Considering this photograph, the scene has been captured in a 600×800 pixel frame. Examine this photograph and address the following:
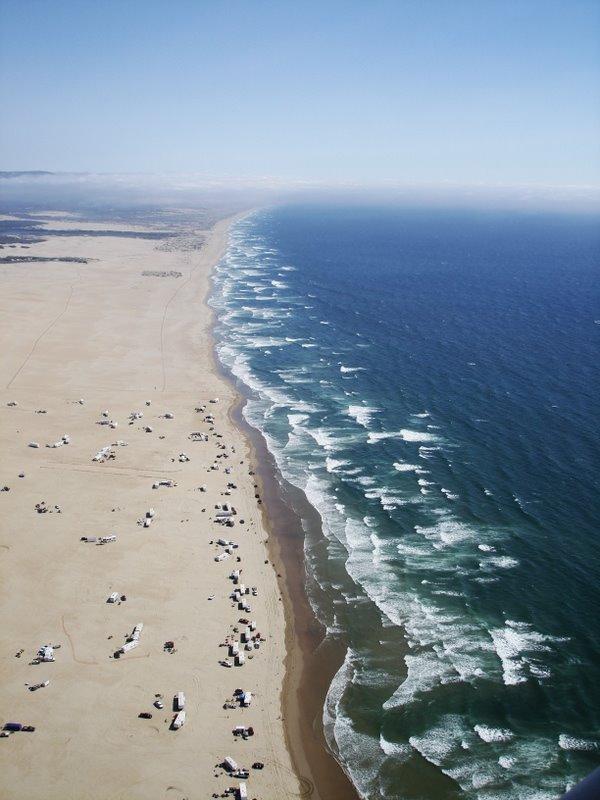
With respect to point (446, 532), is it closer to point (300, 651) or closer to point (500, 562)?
point (500, 562)

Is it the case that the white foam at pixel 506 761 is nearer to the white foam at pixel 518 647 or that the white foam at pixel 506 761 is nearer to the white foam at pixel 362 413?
the white foam at pixel 518 647

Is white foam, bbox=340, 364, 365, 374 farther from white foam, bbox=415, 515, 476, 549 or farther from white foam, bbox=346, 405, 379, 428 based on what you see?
white foam, bbox=415, 515, 476, 549

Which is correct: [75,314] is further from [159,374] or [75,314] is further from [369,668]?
[369,668]

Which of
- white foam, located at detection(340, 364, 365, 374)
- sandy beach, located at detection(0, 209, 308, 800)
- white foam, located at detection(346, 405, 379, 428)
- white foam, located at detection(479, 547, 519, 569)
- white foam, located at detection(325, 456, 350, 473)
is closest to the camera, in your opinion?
sandy beach, located at detection(0, 209, 308, 800)

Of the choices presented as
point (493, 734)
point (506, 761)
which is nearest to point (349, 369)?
point (493, 734)

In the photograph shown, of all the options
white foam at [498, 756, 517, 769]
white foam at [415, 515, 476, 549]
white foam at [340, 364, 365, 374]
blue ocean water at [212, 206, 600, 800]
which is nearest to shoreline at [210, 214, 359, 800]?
blue ocean water at [212, 206, 600, 800]
